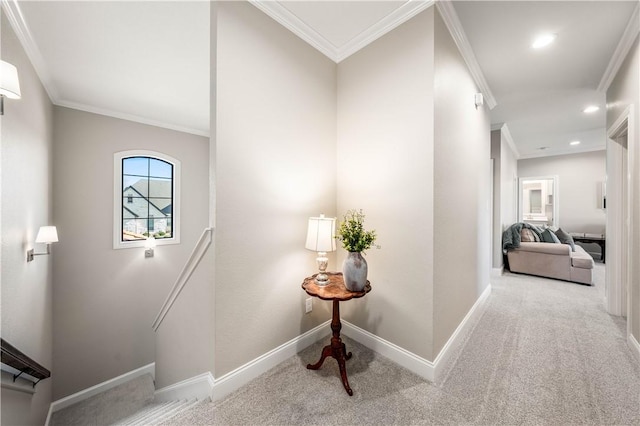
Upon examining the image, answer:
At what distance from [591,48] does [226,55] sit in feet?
11.1

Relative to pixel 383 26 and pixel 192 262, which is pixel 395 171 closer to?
pixel 383 26

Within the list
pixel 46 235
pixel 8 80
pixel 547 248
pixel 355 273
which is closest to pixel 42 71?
pixel 46 235

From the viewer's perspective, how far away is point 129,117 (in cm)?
377

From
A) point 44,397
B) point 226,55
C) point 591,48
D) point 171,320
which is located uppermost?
point 591,48

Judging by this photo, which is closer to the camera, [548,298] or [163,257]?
A: [548,298]

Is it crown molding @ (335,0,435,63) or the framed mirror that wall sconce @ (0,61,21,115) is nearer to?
crown molding @ (335,0,435,63)

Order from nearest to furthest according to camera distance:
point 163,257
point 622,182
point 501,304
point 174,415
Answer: point 174,415 → point 622,182 → point 501,304 → point 163,257

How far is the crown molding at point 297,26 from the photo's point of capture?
71.4 inches

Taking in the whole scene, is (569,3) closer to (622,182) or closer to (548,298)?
(622,182)

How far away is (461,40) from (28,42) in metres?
3.76

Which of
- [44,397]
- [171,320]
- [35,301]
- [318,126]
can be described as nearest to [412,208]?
[318,126]

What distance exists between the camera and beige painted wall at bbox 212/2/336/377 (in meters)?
1.65

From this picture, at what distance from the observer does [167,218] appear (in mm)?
4270

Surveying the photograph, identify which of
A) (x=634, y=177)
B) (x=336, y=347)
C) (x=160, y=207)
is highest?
(x=634, y=177)
